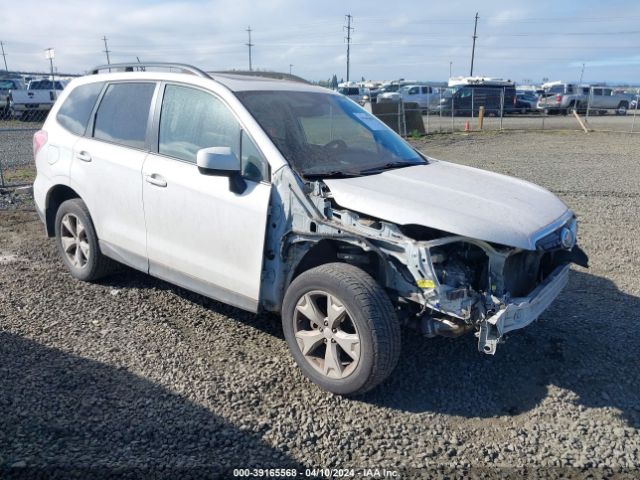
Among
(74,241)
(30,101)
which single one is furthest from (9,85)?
(74,241)

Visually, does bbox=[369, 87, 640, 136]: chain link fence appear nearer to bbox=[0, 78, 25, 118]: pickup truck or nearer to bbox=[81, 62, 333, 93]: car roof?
bbox=[81, 62, 333, 93]: car roof

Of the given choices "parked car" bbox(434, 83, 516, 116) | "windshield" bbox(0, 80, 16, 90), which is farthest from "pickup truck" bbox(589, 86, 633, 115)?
"windshield" bbox(0, 80, 16, 90)

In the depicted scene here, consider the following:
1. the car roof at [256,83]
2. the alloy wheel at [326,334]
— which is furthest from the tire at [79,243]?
the alloy wheel at [326,334]

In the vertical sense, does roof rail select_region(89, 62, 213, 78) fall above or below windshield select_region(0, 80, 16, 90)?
above

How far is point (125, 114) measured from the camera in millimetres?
4805

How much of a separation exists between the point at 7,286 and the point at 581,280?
5.47 meters

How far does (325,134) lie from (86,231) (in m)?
2.31

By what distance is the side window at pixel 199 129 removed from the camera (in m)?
3.94

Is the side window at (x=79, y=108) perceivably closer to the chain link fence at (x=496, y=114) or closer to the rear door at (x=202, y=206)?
the rear door at (x=202, y=206)

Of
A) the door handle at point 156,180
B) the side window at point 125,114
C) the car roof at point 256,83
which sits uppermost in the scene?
the car roof at point 256,83

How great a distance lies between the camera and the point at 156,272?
4617 mm

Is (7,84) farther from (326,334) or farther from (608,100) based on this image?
(608,100)

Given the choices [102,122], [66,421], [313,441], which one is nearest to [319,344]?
[313,441]

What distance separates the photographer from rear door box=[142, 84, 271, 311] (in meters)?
3.87
